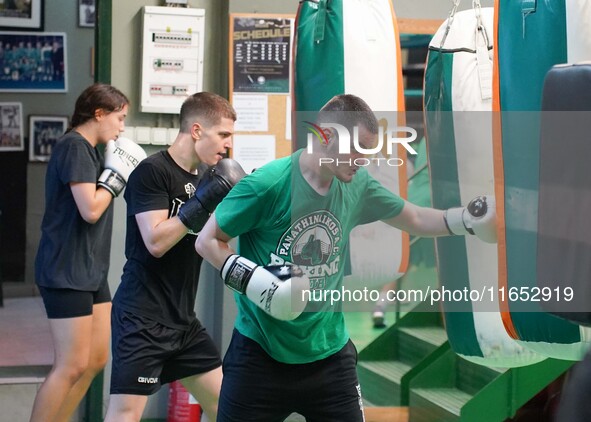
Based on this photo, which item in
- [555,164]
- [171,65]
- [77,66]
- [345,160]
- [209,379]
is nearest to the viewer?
[555,164]

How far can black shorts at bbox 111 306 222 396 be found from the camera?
13.0 ft

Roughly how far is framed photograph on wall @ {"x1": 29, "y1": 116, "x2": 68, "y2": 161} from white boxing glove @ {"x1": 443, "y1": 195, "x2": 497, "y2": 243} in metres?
5.41

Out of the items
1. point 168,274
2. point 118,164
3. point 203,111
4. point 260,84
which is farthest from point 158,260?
point 260,84

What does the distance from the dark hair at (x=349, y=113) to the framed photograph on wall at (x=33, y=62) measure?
5.30 metres

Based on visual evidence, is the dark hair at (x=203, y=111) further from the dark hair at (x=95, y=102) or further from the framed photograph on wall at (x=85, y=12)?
the framed photograph on wall at (x=85, y=12)

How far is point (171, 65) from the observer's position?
5320 mm

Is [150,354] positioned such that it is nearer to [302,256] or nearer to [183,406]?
[302,256]

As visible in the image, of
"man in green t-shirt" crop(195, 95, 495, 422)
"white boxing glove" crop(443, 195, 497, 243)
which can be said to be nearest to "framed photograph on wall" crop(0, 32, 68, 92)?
"man in green t-shirt" crop(195, 95, 495, 422)

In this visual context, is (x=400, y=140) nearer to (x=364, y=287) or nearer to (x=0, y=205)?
(x=364, y=287)

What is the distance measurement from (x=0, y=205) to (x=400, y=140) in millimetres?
5626

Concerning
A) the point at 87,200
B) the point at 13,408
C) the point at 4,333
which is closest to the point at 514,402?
the point at 87,200

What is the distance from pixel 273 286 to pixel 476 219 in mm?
623

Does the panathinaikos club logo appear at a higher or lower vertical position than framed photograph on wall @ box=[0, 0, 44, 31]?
lower

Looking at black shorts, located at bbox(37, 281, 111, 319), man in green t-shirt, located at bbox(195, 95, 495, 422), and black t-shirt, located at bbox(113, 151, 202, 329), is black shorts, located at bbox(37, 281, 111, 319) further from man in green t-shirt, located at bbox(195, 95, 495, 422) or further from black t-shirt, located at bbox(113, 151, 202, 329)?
man in green t-shirt, located at bbox(195, 95, 495, 422)
